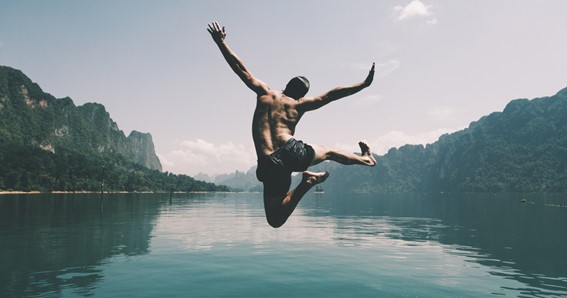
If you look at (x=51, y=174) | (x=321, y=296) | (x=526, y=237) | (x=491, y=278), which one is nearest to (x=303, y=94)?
(x=321, y=296)

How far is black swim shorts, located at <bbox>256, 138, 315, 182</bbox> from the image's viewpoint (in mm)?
5855

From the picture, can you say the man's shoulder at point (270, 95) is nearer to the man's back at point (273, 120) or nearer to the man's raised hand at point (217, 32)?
the man's back at point (273, 120)

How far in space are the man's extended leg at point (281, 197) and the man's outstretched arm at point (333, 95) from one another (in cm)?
109

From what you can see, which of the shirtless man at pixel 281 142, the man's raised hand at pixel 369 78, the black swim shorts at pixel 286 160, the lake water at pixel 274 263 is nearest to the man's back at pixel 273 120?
the shirtless man at pixel 281 142

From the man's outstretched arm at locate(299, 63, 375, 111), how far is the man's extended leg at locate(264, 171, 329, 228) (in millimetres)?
1095

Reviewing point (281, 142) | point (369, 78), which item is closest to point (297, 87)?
point (281, 142)

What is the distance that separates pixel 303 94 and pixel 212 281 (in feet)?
72.3

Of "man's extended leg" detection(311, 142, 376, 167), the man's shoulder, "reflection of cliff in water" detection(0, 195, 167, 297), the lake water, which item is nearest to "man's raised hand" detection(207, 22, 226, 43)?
the man's shoulder

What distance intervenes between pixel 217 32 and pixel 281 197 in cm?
276

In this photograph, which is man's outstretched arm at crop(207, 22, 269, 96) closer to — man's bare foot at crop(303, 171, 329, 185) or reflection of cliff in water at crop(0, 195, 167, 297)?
man's bare foot at crop(303, 171, 329, 185)

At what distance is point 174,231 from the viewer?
50.7m

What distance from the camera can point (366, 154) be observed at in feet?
22.3

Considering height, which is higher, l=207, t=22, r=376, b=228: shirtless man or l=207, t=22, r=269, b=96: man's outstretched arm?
l=207, t=22, r=269, b=96: man's outstretched arm

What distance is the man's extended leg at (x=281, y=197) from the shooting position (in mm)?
5891
